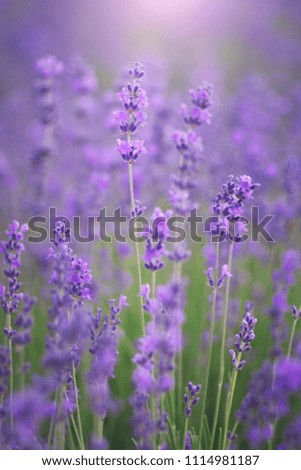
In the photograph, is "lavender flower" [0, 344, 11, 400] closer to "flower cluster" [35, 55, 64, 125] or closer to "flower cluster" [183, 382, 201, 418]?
"flower cluster" [183, 382, 201, 418]

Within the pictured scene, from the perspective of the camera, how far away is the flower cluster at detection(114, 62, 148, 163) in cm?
181

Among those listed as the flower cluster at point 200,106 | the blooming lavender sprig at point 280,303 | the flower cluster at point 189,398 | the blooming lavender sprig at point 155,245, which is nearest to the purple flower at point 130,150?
the blooming lavender sprig at point 155,245

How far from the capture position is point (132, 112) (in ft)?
6.01

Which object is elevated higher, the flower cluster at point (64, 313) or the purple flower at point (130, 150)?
the purple flower at point (130, 150)

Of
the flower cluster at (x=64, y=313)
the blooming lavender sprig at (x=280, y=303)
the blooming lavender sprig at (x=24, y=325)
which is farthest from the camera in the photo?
the blooming lavender sprig at (x=280, y=303)

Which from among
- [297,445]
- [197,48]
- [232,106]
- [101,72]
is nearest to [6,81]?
[101,72]

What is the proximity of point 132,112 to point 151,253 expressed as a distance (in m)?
0.49

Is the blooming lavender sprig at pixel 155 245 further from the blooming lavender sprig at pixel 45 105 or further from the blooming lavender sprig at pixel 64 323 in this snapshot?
the blooming lavender sprig at pixel 45 105

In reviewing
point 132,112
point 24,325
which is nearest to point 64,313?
point 24,325

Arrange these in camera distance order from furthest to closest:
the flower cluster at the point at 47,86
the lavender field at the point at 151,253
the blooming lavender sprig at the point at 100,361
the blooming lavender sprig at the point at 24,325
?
the flower cluster at the point at 47,86 → the blooming lavender sprig at the point at 24,325 → the lavender field at the point at 151,253 → the blooming lavender sprig at the point at 100,361

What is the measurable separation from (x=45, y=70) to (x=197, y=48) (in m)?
4.71

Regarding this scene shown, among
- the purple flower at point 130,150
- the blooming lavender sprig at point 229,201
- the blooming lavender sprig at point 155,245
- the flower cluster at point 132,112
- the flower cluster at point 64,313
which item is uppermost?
the flower cluster at point 132,112

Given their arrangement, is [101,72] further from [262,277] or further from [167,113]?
[262,277]

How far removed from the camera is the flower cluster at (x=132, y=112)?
A: 5.94ft
